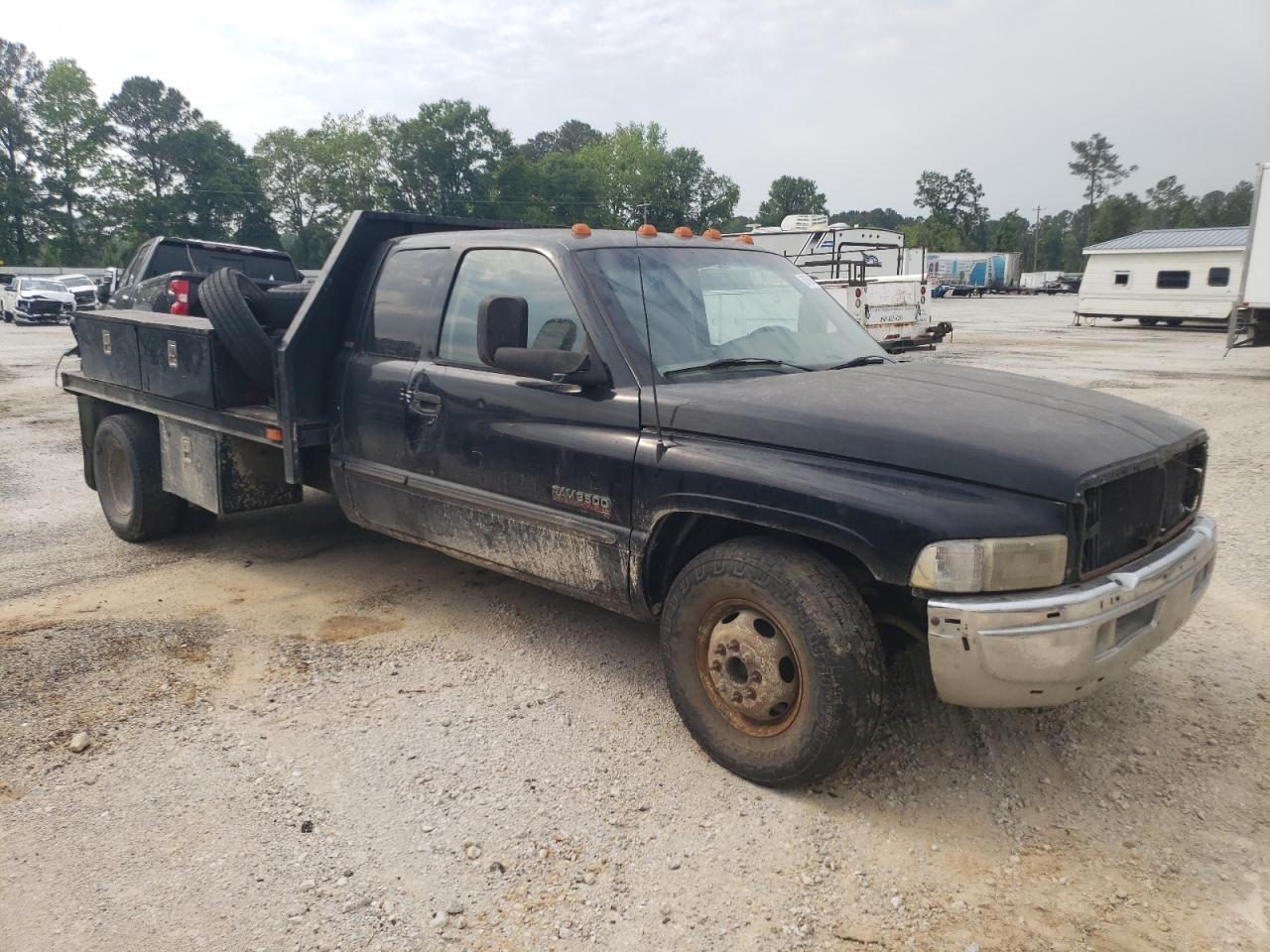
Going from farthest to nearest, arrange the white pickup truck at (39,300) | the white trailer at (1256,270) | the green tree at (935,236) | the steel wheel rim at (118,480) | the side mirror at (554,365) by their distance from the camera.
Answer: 1. the green tree at (935,236)
2. the white pickup truck at (39,300)
3. the white trailer at (1256,270)
4. the steel wheel rim at (118,480)
5. the side mirror at (554,365)

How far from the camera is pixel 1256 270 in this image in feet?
50.4

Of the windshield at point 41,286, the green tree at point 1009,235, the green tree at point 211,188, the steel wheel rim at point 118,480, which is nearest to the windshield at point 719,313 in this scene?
the steel wheel rim at point 118,480

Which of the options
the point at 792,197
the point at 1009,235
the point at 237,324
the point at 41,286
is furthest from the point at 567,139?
the point at 237,324

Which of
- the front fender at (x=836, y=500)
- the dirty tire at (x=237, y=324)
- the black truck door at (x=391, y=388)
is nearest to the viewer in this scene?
the front fender at (x=836, y=500)

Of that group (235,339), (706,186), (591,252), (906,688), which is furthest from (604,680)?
(706,186)

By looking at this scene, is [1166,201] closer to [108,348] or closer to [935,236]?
[935,236]

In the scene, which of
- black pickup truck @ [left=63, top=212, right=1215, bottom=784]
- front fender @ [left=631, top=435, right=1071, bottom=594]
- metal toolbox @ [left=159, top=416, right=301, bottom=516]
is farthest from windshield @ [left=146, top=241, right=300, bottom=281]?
front fender @ [left=631, top=435, right=1071, bottom=594]

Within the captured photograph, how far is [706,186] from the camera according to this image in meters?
88.5

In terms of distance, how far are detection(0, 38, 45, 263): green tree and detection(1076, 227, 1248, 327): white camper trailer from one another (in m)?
65.8

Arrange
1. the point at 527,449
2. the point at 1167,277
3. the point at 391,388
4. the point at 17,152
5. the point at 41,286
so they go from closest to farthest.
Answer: the point at 527,449 → the point at 391,388 → the point at 41,286 → the point at 1167,277 → the point at 17,152

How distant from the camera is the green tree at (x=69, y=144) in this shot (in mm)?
63625

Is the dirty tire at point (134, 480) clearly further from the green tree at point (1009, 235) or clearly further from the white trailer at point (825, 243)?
the green tree at point (1009, 235)

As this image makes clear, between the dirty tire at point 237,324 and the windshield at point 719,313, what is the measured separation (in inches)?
84.7

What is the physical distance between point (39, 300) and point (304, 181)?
5693 centimetres
